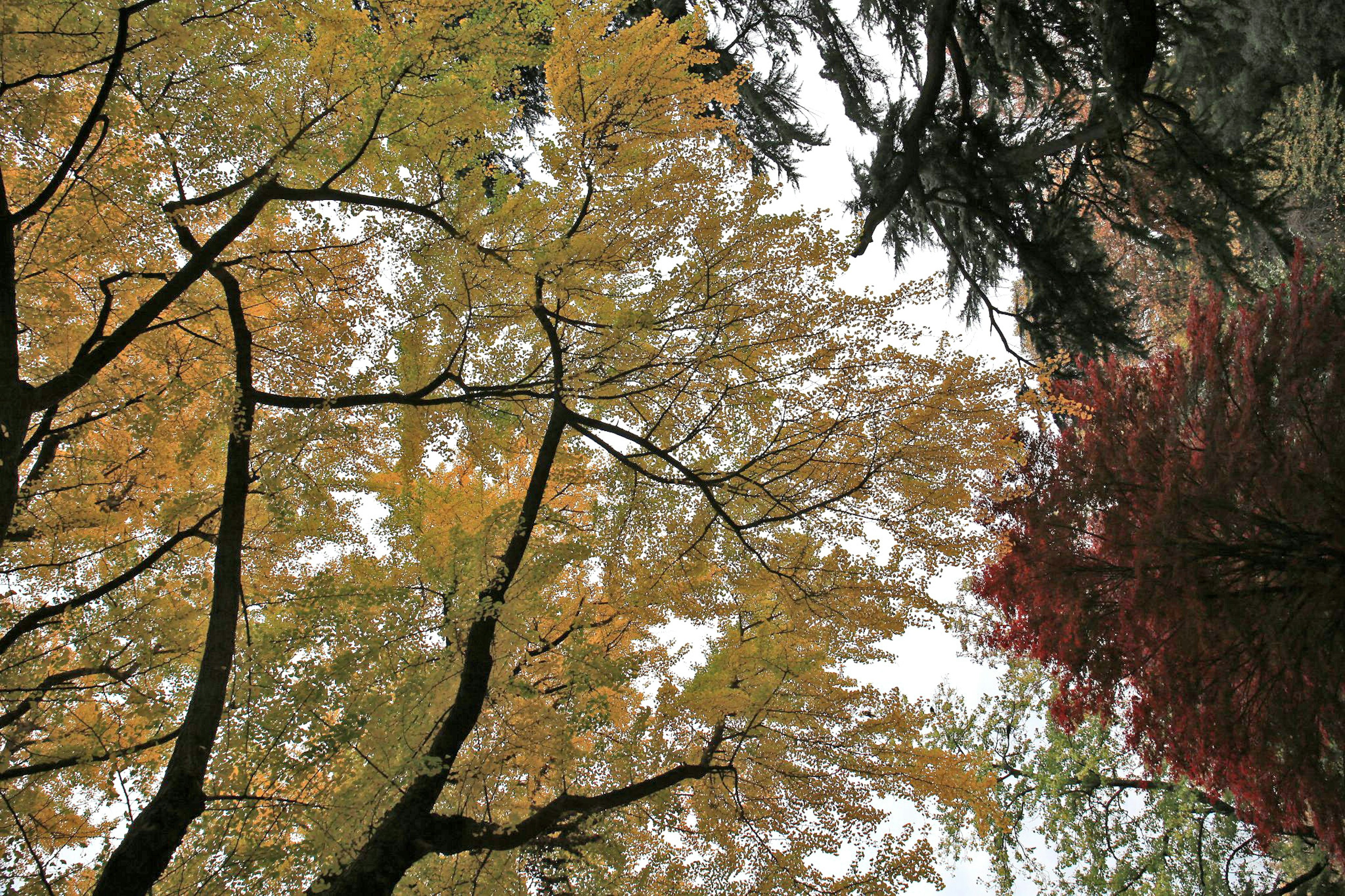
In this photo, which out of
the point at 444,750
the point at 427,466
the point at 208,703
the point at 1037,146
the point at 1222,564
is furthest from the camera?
the point at 1037,146

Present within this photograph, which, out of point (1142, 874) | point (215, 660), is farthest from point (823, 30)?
point (1142, 874)

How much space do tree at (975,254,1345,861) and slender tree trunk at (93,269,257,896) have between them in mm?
4581

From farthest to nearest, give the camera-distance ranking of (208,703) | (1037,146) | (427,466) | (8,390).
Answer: (1037,146) → (427,466) → (208,703) → (8,390)

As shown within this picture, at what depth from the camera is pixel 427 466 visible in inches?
173

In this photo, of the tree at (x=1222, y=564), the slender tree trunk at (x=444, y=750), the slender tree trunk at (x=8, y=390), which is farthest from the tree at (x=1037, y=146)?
the slender tree trunk at (x=8, y=390)

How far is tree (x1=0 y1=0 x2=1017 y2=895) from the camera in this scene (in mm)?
3070

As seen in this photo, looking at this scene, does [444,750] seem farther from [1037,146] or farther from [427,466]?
[1037,146]

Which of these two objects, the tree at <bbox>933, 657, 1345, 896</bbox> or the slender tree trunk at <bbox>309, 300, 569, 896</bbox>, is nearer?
the slender tree trunk at <bbox>309, 300, 569, 896</bbox>

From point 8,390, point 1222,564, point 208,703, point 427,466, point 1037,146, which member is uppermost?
point 1037,146

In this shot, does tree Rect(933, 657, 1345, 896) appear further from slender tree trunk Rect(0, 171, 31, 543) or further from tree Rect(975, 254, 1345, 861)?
slender tree trunk Rect(0, 171, 31, 543)

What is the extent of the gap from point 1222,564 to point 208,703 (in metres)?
6.92

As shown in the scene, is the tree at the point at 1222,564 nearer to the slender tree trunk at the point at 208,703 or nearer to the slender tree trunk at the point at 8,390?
the slender tree trunk at the point at 208,703

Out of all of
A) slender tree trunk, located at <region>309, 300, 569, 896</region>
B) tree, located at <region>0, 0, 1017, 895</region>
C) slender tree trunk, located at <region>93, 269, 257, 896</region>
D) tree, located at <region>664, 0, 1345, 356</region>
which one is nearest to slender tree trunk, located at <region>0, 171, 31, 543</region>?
A: tree, located at <region>0, 0, 1017, 895</region>

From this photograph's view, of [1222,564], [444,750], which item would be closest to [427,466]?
[444,750]
